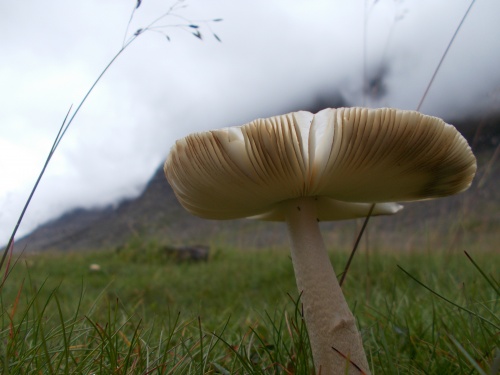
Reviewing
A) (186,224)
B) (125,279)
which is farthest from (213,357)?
(186,224)

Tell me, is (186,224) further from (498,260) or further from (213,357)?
(213,357)

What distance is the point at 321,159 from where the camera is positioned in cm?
104

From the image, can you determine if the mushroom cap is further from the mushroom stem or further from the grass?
the grass

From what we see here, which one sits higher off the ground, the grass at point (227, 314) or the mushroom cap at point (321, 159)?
the mushroom cap at point (321, 159)

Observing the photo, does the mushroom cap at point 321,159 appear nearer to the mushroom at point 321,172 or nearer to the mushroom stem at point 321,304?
the mushroom at point 321,172

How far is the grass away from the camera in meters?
1.12

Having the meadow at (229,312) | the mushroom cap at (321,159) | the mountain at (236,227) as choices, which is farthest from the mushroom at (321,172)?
the mountain at (236,227)

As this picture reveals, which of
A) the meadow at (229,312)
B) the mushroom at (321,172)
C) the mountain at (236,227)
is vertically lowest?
the mountain at (236,227)

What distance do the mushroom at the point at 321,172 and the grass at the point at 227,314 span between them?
5.0 inches

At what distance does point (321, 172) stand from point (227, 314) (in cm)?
164

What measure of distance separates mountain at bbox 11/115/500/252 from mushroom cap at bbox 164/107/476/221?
246 cm

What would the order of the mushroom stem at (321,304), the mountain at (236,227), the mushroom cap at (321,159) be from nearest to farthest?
the mushroom cap at (321,159), the mushroom stem at (321,304), the mountain at (236,227)

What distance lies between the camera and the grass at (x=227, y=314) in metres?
1.12

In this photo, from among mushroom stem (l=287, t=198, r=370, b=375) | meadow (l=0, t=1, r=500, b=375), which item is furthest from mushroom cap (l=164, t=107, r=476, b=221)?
meadow (l=0, t=1, r=500, b=375)
